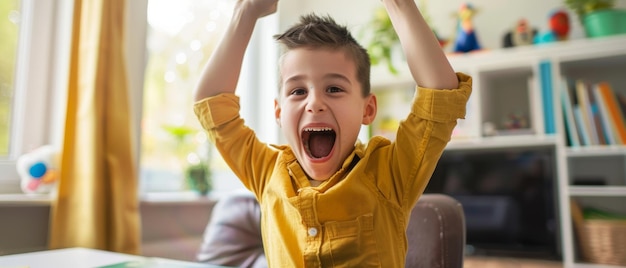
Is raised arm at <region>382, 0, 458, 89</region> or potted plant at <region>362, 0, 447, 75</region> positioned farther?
potted plant at <region>362, 0, 447, 75</region>

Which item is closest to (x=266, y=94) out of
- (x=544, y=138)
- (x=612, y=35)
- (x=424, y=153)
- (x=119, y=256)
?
(x=544, y=138)

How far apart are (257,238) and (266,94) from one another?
6.80 ft

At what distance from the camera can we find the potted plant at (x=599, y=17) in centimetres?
226

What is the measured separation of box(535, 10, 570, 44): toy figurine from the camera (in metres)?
2.44

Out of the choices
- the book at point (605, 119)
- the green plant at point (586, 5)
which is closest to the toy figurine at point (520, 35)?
the green plant at point (586, 5)

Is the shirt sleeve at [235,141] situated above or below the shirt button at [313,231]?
above

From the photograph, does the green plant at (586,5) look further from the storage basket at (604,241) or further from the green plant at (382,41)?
the storage basket at (604,241)

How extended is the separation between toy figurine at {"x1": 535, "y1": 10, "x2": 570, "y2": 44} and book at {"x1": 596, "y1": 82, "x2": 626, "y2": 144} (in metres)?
0.36

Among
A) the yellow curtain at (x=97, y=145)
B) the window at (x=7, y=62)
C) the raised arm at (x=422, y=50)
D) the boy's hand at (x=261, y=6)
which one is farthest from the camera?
the window at (x=7, y=62)

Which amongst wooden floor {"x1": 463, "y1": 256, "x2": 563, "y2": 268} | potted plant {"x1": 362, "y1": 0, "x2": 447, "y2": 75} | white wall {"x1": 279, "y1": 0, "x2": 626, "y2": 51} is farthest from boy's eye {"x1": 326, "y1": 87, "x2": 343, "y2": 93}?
potted plant {"x1": 362, "y1": 0, "x2": 447, "y2": 75}

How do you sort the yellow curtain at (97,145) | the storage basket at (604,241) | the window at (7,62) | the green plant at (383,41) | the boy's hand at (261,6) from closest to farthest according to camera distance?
1. the boy's hand at (261,6)
2. the yellow curtain at (97,145)
3. the window at (7,62)
4. the storage basket at (604,241)
5. the green plant at (383,41)

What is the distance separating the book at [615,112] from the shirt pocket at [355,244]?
212 centimetres

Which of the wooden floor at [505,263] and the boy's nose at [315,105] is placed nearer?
the boy's nose at [315,105]

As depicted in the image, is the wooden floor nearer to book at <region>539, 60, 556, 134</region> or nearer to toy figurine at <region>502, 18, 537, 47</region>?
book at <region>539, 60, 556, 134</region>
